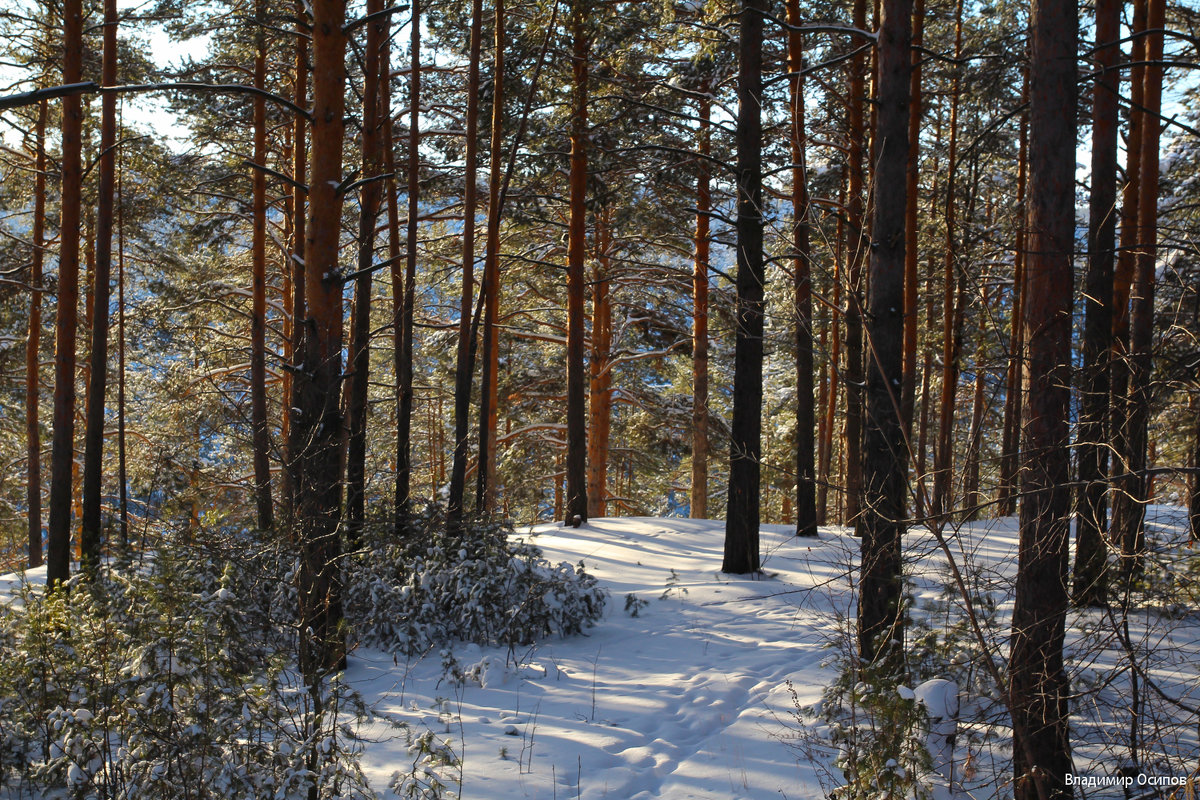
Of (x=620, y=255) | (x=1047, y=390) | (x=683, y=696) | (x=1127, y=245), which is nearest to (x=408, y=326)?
(x=683, y=696)

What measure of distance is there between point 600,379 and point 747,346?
8.23 meters

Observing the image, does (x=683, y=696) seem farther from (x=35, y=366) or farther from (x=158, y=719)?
(x=35, y=366)

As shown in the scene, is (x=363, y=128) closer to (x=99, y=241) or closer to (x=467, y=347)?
(x=467, y=347)

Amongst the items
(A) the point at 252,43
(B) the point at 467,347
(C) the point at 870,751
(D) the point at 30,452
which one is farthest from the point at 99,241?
(C) the point at 870,751

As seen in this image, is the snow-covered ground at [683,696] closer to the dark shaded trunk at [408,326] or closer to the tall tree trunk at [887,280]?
the tall tree trunk at [887,280]

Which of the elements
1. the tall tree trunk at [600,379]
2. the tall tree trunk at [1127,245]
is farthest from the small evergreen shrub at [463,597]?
the tall tree trunk at [600,379]

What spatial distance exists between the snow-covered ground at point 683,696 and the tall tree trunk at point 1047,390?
184mm

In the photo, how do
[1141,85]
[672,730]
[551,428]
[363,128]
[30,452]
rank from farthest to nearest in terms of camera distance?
1. [551,428]
2. [30,452]
3. [1141,85]
4. [363,128]
5. [672,730]

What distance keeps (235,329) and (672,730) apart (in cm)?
1724

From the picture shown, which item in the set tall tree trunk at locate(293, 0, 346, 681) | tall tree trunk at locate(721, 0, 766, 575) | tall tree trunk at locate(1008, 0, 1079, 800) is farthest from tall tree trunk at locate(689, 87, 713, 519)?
tall tree trunk at locate(1008, 0, 1079, 800)

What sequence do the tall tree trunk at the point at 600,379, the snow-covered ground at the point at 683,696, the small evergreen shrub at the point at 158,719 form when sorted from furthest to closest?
the tall tree trunk at the point at 600,379 → the snow-covered ground at the point at 683,696 → the small evergreen shrub at the point at 158,719

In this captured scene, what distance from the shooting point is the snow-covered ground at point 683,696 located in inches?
169

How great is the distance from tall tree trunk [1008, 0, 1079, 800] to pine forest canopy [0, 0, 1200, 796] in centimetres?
2

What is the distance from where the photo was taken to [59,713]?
3717mm
